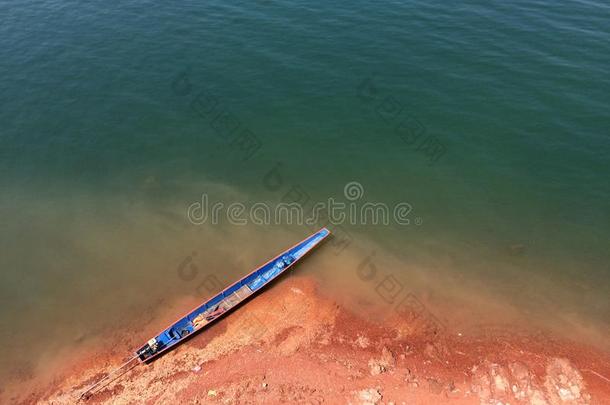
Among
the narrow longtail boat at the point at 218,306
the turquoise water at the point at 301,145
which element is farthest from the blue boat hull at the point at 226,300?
the turquoise water at the point at 301,145

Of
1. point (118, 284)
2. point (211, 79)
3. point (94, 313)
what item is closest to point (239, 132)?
point (211, 79)

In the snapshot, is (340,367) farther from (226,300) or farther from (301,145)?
(301,145)

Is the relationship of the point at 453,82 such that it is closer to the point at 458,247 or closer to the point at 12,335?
the point at 458,247
